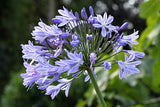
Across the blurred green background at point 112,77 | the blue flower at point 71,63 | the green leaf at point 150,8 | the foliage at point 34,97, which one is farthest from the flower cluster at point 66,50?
the foliage at point 34,97

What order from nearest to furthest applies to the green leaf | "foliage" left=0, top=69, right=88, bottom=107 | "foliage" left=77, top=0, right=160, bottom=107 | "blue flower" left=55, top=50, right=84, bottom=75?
"blue flower" left=55, top=50, right=84, bottom=75
the green leaf
"foliage" left=77, top=0, right=160, bottom=107
"foliage" left=0, top=69, right=88, bottom=107

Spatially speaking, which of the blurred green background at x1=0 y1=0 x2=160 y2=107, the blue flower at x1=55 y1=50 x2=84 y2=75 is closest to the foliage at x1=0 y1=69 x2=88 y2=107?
the blurred green background at x1=0 y1=0 x2=160 y2=107

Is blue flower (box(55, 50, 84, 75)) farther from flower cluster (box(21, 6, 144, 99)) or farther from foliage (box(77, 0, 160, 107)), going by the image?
foliage (box(77, 0, 160, 107))

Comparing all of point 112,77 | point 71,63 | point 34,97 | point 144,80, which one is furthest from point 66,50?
point 34,97

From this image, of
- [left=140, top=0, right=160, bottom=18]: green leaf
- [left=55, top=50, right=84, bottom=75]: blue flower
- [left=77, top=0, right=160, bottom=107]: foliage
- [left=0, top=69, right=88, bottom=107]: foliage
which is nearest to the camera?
[left=55, top=50, right=84, bottom=75]: blue flower

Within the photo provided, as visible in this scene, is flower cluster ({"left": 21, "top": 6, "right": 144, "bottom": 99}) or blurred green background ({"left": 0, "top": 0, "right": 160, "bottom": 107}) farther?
blurred green background ({"left": 0, "top": 0, "right": 160, "bottom": 107})

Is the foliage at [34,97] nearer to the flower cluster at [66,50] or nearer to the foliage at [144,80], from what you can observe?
the foliage at [144,80]

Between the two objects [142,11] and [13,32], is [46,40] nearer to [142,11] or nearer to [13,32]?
[142,11]

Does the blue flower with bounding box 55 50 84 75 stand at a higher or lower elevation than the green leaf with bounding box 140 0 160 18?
lower

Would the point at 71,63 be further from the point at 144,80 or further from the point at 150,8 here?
the point at 144,80

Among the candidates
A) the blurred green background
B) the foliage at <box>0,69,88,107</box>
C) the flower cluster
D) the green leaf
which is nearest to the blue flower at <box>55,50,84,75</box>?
the flower cluster

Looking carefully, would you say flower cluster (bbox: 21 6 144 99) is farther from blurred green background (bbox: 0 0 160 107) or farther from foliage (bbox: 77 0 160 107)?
foliage (bbox: 77 0 160 107)
